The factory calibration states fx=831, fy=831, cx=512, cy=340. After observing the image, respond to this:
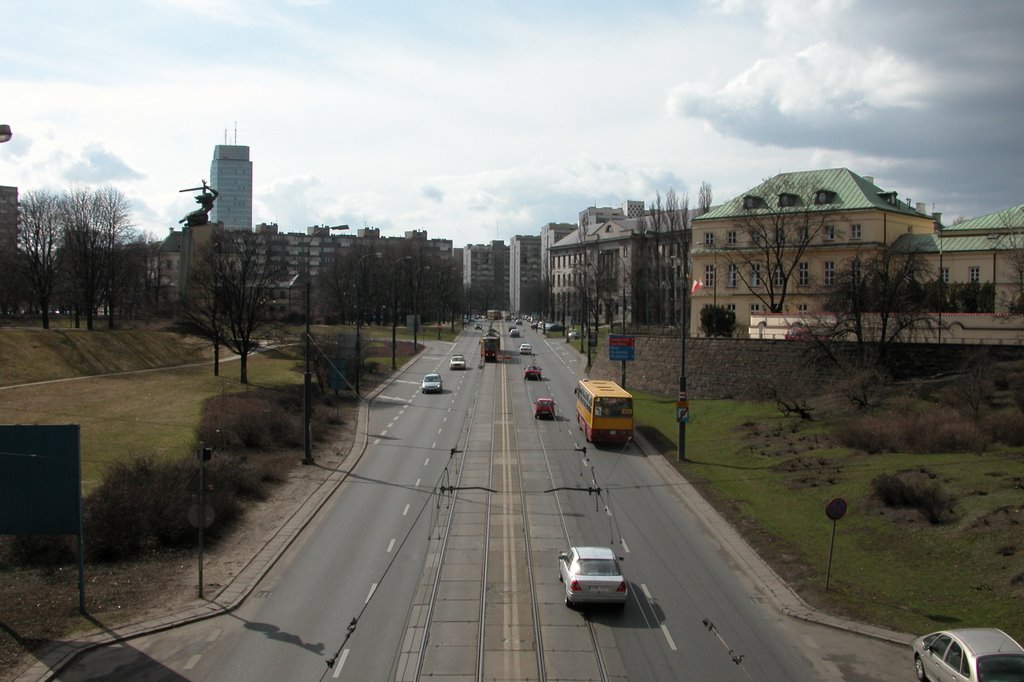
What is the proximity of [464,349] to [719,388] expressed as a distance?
46886mm

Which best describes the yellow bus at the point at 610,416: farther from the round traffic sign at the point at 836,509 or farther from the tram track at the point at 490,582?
the round traffic sign at the point at 836,509

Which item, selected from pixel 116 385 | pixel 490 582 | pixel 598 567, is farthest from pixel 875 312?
pixel 116 385

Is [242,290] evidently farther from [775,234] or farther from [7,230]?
[7,230]

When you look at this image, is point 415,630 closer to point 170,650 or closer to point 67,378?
point 170,650

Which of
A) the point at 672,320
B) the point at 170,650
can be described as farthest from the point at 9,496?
the point at 672,320

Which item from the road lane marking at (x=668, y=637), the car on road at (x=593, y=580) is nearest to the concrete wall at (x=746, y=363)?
the car on road at (x=593, y=580)

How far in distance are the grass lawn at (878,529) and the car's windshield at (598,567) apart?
15.0ft

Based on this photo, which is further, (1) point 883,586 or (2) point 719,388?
(2) point 719,388

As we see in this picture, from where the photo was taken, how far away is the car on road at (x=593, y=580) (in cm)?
1689

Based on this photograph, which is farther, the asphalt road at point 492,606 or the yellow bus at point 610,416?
the yellow bus at point 610,416

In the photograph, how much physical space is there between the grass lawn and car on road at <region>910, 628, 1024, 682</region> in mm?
2506

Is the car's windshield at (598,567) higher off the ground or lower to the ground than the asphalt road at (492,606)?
higher

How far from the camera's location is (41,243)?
6850 centimetres

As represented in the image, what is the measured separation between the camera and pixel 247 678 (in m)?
14.0
